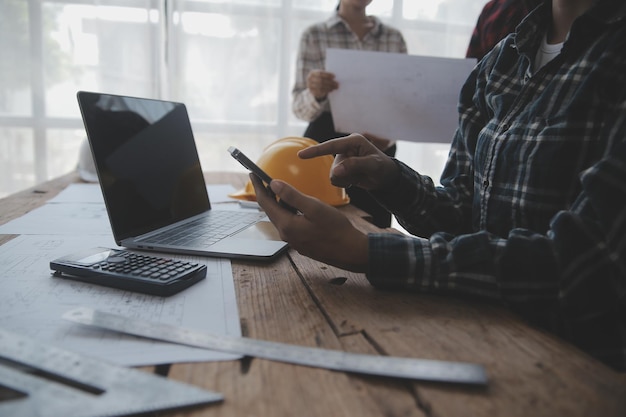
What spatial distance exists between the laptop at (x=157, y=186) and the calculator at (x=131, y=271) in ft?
0.39

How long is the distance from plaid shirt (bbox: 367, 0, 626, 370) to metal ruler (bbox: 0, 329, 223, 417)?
303 millimetres

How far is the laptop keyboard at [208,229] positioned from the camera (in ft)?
2.56

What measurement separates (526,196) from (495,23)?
38.2 inches

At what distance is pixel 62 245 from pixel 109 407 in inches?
20.7

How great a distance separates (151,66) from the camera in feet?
8.67

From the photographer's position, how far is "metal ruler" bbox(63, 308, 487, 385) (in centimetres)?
38

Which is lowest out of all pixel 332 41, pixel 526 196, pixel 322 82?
pixel 526 196

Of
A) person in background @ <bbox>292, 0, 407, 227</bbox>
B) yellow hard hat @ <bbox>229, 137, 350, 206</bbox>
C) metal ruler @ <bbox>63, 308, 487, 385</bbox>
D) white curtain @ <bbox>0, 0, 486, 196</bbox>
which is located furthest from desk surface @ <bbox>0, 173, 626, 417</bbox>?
white curtain @ <bbox>0, 0, 486, 196</bbox>

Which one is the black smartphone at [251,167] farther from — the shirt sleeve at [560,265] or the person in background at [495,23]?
the person in background at [495,23]

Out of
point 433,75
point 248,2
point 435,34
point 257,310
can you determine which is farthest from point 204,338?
point 435,34

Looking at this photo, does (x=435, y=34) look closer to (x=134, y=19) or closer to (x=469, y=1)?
(x=469, y=1)

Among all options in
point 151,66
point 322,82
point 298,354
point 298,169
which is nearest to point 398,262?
point 298,354

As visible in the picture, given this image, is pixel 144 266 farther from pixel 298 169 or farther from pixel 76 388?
pixel 298 169

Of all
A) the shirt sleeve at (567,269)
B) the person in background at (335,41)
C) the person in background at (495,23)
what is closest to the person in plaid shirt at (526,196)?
the shirt sleeve at (567,269)
